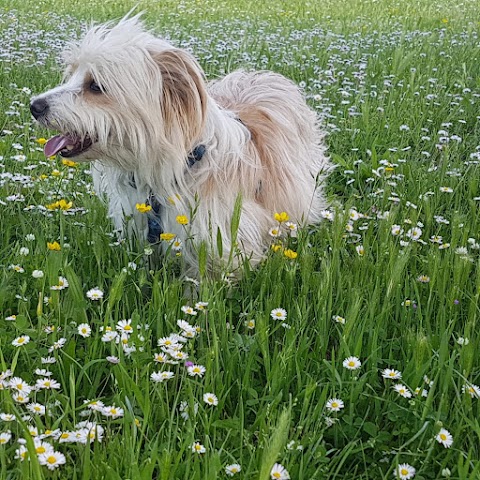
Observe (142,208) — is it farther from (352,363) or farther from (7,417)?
(7,417)

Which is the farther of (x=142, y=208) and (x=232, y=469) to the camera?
(x=142, y=208)

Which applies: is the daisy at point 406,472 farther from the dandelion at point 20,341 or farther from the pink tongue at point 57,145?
the pink tongue at point 57,145

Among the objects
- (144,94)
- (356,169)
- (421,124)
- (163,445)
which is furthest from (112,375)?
(421,124)

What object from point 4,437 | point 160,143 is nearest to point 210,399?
point 4,437

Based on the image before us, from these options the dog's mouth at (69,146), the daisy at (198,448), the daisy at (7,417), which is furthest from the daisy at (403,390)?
the dog's mouth at (69,146)

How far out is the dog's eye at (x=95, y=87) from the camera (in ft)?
9.65

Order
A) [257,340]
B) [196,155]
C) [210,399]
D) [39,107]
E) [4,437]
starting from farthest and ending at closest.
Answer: [196,155] < [39,107] < [257,340] < [210,399] < [4,437]

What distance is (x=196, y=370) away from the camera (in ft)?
7.12

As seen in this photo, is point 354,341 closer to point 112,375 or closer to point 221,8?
point 112,375

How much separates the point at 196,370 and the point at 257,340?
0.90 ft

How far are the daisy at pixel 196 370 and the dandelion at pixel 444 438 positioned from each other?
0.73m

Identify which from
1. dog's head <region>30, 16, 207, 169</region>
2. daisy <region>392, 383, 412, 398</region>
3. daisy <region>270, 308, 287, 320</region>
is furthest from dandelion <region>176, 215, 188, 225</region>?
daisy <region>392, 383, 412, 398</region>

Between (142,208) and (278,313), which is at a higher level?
(142,208)

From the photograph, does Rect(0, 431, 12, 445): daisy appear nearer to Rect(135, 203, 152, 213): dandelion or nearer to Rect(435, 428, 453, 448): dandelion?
Rect(435, 428, 453, 448): dandelion
